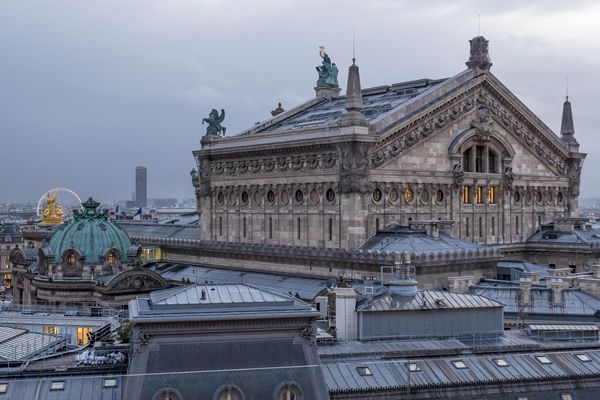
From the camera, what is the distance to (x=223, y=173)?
11250 centimetres

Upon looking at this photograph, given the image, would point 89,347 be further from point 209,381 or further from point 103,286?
point 103,286

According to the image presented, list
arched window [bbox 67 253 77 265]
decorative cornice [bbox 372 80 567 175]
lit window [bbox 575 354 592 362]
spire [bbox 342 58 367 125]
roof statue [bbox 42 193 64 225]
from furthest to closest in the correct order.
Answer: roof statue [bbox 42 193 64 225] → arched window [bbox 67 253 77 265] → decorative cornice [bbox 372 80 567 175] → spire [bbox 342 58 367 125] → lit window [bbox 575 354 592 362]

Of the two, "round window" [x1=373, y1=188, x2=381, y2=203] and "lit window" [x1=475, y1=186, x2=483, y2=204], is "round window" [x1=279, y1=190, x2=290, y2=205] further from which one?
"lit window" [x1=475, y1=186, x2=483, y2=204]

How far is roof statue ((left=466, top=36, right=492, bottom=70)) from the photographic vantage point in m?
103

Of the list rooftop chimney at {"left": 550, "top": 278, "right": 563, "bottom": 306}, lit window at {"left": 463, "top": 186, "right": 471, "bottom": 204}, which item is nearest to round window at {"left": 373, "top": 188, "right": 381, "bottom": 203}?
lit window at {"left": 463, "top": 186, "right": 471, "bottom": 204}

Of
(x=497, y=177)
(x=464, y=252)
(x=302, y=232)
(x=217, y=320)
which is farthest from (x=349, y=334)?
(x=497, y=177)

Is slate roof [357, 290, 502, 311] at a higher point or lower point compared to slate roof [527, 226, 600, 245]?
lower

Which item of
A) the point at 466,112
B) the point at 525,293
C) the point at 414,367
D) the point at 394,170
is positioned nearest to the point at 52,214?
the point at 466,112

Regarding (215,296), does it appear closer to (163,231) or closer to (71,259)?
(71,259)

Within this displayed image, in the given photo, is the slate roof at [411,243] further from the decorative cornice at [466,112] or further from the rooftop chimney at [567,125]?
the rooftop chimney at [567,125]

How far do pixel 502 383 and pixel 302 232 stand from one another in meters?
49.8

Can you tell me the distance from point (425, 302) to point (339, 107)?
54921mm

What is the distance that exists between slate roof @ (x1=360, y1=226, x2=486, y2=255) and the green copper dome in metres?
36.1

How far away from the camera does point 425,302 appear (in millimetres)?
60625
